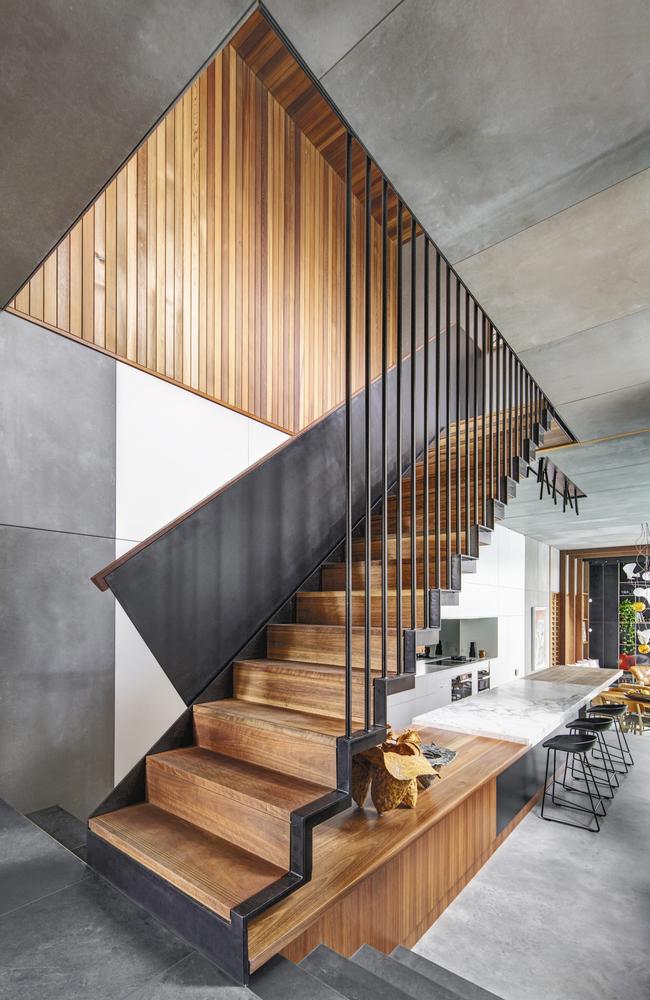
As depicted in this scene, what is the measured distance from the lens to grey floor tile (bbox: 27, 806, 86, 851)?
1.99 m

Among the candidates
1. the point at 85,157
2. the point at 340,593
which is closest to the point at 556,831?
the point at 340,593

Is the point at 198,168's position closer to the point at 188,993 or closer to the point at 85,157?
the point at 85,157

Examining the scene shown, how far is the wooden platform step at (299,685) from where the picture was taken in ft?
6.68

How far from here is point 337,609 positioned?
8.99 feet

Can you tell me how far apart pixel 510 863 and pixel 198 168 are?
16.5 ft

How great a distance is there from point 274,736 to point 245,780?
0.18m

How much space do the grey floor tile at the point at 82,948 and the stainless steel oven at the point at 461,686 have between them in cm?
599

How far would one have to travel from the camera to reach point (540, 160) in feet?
5.27

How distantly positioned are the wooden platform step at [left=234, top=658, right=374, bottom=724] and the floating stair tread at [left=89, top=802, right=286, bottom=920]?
0.55 m

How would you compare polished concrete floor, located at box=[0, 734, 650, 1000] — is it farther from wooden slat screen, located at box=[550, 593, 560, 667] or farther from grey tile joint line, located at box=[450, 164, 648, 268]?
wooden slat screen, located at box=[550, 593, 560, 667]

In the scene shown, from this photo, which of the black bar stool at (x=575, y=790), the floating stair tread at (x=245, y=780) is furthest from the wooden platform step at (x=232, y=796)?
the black bar stool at (x=575, y=790)

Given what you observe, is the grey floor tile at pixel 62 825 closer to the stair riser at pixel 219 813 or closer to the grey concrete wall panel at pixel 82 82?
the stair riser at pixel 219 813

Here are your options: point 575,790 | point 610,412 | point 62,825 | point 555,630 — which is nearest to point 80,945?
point 62,825

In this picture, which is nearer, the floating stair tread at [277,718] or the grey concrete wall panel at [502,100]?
the grey concrete wall panel at [502,100]
